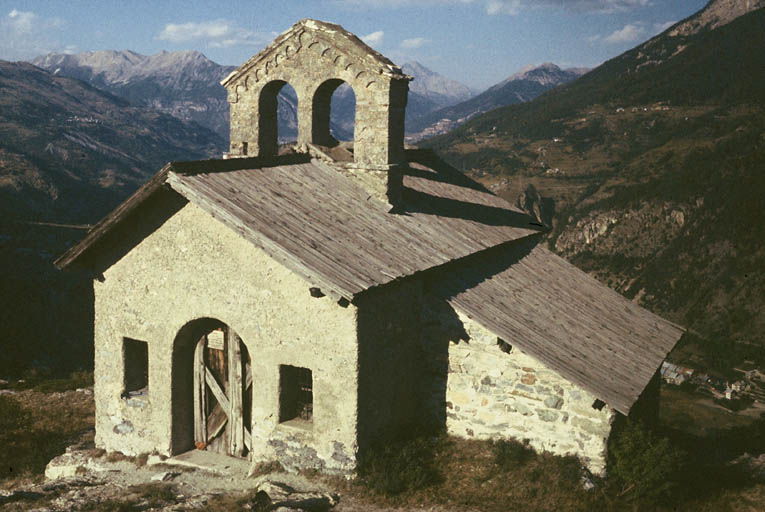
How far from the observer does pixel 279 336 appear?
9.56 metres

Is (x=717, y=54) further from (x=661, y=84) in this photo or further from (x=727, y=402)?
(x=727, y=402)

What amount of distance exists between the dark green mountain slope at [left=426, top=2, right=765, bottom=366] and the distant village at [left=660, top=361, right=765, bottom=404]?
5.86 feet

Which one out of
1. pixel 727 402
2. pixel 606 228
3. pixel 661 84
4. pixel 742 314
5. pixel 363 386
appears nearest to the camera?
pixel 363 386

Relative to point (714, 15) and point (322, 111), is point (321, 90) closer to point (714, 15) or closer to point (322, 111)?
point (322, 111)

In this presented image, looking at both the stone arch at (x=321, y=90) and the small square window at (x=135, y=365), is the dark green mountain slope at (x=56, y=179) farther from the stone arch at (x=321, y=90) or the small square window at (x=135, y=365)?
the stone arch at (x=321, y=90)

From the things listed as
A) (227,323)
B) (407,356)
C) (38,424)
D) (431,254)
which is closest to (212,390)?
(227,323)

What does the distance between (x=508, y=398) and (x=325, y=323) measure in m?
3.13

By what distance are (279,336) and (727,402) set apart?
21.1 metres

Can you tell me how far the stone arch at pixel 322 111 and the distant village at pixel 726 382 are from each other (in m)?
17.8

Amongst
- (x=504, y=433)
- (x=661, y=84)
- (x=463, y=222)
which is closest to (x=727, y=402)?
(x=463, y=222)

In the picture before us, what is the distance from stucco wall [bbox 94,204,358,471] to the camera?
9.33 metres

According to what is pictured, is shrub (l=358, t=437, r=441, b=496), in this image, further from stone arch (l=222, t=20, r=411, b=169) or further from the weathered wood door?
stone arch (l=222, t=20, r=411, b=169)

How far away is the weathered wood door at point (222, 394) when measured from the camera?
34.7ft

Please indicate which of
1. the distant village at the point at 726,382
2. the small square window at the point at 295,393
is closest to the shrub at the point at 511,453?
the small square window at the point at 295,393
